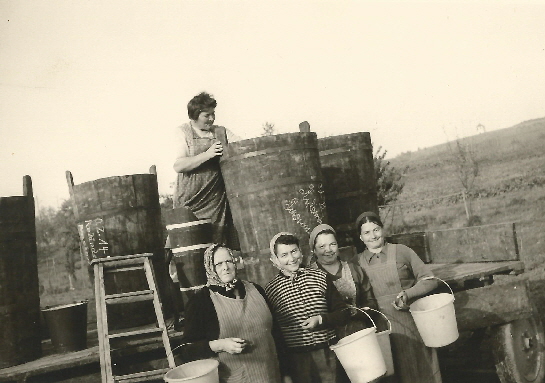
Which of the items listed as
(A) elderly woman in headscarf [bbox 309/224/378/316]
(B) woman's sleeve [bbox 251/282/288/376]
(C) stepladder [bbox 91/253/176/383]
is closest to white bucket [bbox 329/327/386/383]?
(B) woman's sleeve [bbox 251/282/288/376]

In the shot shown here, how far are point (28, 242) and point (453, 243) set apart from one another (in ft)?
14.3

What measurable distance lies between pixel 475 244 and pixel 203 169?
9.84ft

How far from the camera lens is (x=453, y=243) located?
19.4ft

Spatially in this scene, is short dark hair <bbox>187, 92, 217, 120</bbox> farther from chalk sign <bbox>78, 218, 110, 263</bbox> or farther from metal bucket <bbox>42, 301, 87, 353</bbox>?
metal bucket <bbox>42, 301, 87, 353</bbox>

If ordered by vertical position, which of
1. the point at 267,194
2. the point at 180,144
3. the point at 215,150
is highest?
the point at 180,144

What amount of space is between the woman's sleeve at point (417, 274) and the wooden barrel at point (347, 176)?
2201 millimetres

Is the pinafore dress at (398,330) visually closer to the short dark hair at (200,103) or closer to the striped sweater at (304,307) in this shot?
the striped sweater at (304,307)

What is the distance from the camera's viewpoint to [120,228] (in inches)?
209

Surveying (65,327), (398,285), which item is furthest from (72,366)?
Answer: (398,285)

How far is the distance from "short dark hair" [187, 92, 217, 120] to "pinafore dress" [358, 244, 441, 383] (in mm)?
1938

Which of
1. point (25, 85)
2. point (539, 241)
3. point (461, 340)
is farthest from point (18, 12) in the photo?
point (539, 241)

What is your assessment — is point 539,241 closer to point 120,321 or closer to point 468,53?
point 468,53

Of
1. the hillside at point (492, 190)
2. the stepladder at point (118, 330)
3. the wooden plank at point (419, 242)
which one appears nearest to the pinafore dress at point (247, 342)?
the stepladder at point (118, 330)

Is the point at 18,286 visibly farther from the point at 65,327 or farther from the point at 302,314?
the point at 302,314
